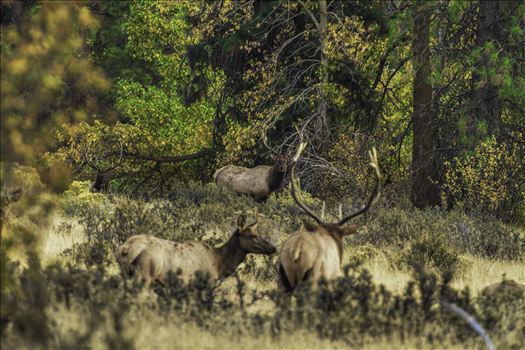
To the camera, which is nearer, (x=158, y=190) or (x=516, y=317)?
(x=516, y=317)

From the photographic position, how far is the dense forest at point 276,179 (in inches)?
253

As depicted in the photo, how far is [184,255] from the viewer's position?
25.5 ft

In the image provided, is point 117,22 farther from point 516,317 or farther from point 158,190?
point 516,317

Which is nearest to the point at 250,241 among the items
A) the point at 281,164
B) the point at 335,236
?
the point at 335,236

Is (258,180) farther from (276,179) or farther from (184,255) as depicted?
(184,255)

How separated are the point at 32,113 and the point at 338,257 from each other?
3134 millimetres

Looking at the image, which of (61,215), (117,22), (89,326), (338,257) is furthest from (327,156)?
(117,22)

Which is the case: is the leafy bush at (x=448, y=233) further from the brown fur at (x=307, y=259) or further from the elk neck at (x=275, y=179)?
the brown fur at (x=307, y=259)

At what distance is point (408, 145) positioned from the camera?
21.1 meters

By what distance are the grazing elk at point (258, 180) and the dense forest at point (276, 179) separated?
0.16 ft

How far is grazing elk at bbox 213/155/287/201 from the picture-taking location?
51.8 feet

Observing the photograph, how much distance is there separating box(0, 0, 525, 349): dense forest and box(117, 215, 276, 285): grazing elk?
0.11m

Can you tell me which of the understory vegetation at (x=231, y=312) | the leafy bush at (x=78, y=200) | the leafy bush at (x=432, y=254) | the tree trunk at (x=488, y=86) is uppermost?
the tree trunk at (x=488, y=86)

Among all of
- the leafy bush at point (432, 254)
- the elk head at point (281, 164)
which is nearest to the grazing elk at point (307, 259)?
the leafy bush at point (432, 254)
